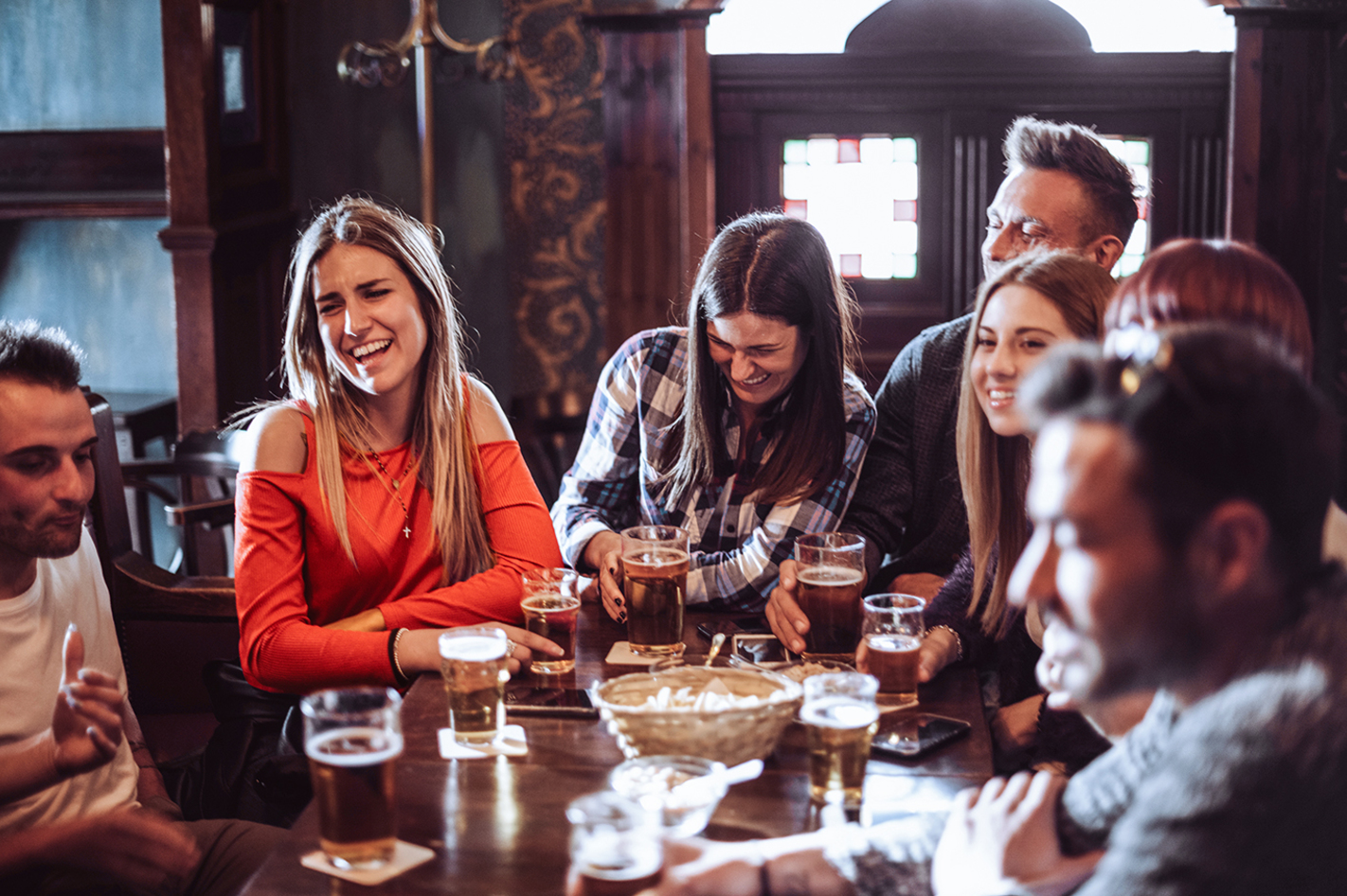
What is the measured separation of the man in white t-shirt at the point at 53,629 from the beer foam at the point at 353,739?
1.14 ft

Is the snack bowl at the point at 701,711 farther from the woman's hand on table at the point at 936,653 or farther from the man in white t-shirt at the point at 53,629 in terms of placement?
the man in white t-shirt at the point at 53,629

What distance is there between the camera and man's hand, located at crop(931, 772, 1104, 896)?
1098 mm

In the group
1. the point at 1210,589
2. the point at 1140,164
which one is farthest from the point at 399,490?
the point at 1140,164

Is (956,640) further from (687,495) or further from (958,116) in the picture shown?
(958,116)

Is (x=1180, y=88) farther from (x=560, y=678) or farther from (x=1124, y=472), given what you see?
(x=1124, y=472)

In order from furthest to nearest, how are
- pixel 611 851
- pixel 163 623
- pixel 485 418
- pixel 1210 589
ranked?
1. pixel 163 623
2. pixel 485 418
3. pixel 611 851
4. pixel 1210 589

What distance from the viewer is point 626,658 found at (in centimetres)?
178

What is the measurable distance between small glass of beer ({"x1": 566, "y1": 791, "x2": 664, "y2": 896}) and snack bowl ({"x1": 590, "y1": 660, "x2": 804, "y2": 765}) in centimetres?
28

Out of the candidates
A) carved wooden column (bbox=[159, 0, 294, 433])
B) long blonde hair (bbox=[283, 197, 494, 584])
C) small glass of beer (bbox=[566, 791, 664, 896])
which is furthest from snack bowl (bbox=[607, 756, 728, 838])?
carved wooden column (bbox=[159, 0, 294, 433])

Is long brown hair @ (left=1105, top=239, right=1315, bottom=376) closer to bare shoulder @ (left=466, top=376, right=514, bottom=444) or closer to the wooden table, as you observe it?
the wooden table

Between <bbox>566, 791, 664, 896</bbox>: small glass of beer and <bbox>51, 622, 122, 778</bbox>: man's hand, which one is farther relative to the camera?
<bbox>51, 622, 122, 778</bbox>: man's hand

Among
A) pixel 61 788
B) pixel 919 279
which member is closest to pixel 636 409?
pixel 61 788

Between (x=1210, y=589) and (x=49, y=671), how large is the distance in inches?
57.3

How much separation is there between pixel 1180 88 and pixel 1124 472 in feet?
13.4
